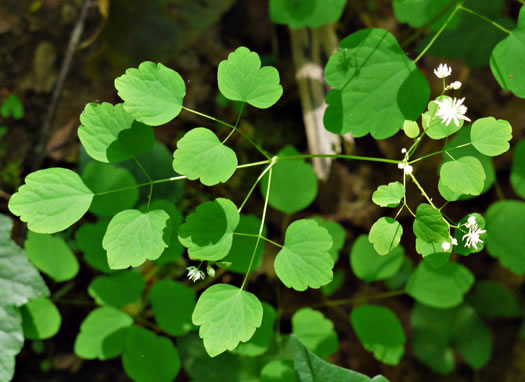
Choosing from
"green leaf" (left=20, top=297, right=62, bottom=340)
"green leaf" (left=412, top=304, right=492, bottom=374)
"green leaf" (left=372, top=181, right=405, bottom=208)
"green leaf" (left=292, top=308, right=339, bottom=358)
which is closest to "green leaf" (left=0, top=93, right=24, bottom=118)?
"green leaf" (left=20, top=297, right=62, bottom=340)

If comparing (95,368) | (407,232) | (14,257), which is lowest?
(95,368)

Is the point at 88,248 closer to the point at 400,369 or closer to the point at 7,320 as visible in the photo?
the point at 7,320

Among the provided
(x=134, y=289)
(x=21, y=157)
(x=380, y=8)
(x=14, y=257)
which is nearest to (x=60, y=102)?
(x=21, y=157)

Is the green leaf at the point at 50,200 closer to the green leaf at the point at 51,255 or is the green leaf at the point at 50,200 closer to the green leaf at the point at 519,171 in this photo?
the green leaf at the point at 51,255

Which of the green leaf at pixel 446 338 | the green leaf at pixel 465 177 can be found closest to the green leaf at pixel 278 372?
the green leaf at pixel 446 338

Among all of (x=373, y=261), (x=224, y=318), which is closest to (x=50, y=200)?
(x=224, y=318)

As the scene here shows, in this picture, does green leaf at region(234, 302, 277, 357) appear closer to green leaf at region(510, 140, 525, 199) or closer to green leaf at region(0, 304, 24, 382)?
green leaf at region(0, 304, 24, 382)

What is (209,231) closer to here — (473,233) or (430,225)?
(430,225)
